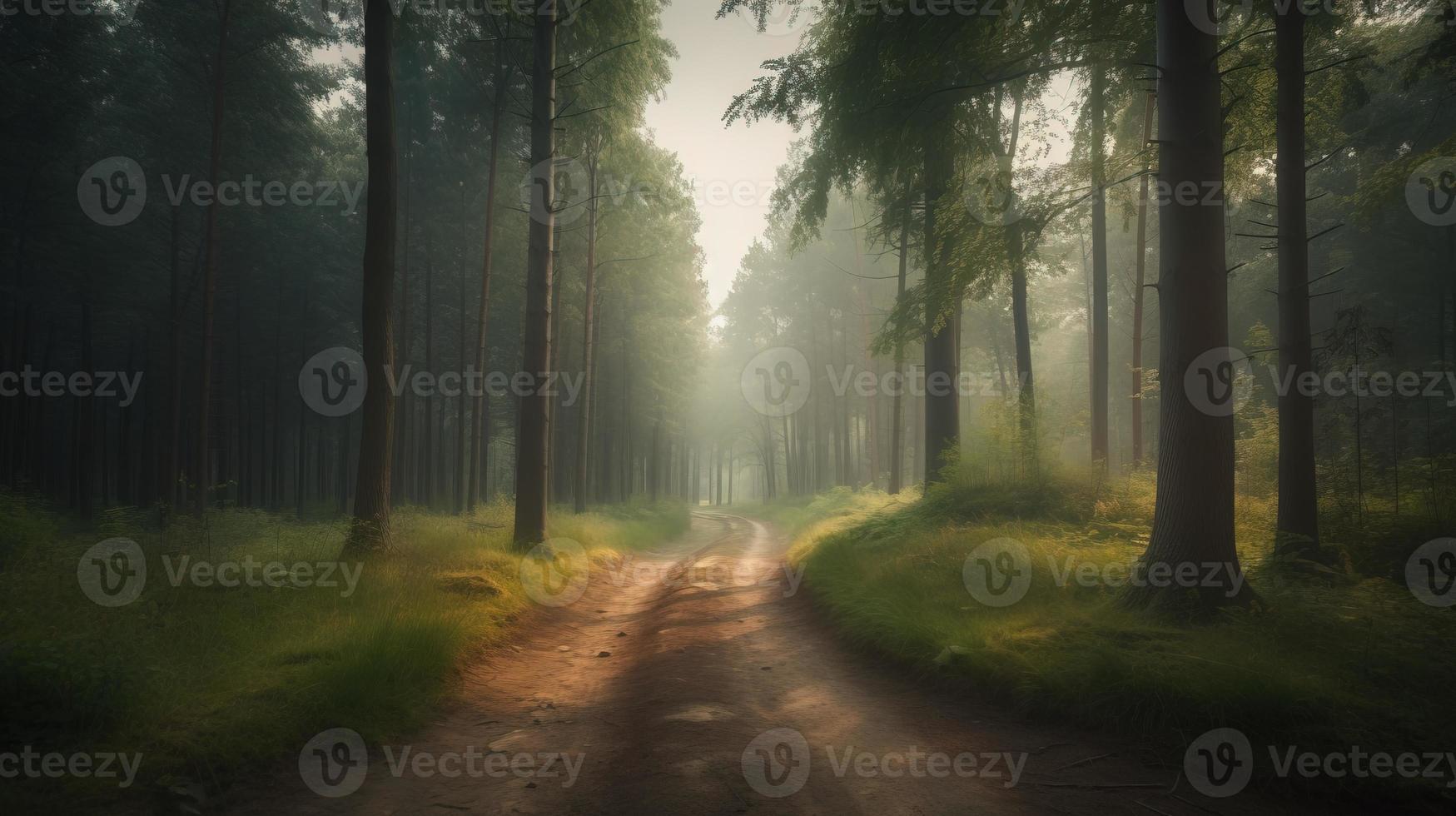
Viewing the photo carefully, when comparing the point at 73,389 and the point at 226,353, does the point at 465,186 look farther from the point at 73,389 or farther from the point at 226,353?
the point at 73,389

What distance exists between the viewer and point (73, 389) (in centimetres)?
1936

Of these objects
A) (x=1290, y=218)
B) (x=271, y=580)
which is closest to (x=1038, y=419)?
(x=1290, y=218)

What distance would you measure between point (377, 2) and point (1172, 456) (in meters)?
12.4

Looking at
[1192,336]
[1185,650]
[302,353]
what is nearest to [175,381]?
[302,353]

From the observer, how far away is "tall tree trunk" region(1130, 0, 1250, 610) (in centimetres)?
593

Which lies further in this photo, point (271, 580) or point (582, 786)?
point (271, 580)

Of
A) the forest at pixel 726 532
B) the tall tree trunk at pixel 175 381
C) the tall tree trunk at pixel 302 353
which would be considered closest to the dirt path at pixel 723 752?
the forest at pixel 726 532

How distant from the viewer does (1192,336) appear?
6031mm

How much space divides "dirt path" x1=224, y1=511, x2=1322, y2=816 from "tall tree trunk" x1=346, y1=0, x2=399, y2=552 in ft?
13.0

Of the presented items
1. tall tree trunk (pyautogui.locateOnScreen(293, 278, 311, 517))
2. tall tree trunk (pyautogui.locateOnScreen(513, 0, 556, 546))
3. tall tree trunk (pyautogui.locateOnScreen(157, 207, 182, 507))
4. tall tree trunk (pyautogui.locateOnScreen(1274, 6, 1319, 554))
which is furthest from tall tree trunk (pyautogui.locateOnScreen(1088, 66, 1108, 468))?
tall tree trunk (pyautogui.locateOnScreen(293, 278, 311, 517))

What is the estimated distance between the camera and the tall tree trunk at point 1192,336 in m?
5.93

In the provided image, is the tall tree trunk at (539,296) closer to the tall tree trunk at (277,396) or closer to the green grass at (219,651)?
the green grass at (219,651)

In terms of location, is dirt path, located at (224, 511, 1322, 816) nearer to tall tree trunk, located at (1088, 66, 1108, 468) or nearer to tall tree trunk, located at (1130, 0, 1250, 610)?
tall tree trunk, located at (1130, 0, 1250, 610)

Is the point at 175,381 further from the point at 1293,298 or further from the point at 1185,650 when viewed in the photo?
the point at 1293,298
